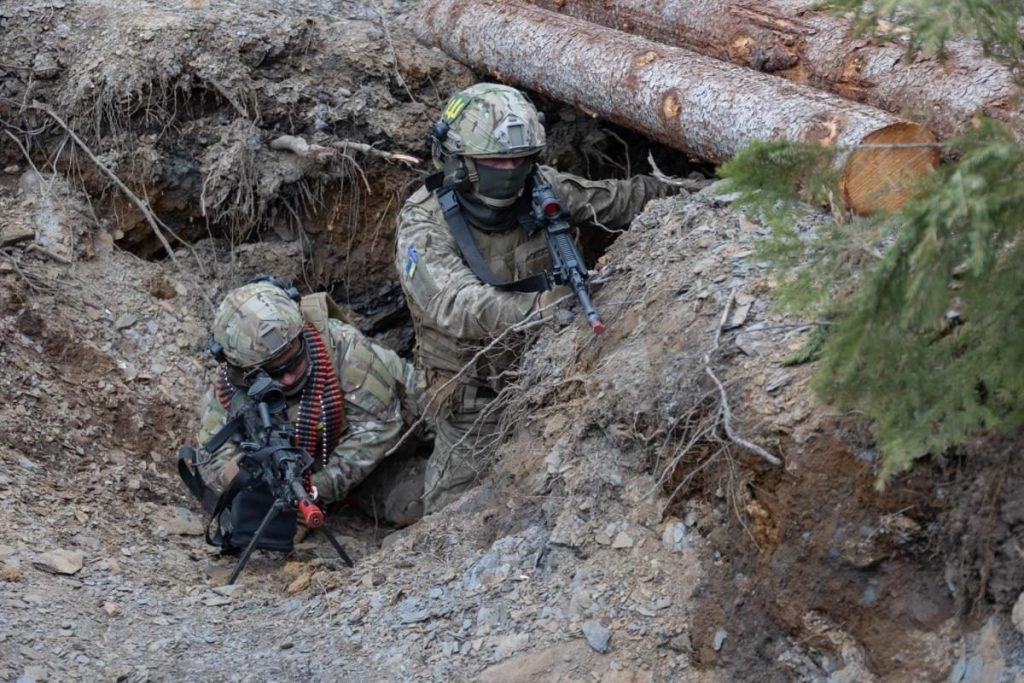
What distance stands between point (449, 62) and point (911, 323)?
5.92 m

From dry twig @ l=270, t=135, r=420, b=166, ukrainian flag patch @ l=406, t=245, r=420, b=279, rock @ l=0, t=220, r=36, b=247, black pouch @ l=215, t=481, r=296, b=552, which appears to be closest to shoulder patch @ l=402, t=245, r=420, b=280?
ukrainian flag patch @ l=406, t=245, r=420, b=279

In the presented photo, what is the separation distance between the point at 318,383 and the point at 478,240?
1.25 m

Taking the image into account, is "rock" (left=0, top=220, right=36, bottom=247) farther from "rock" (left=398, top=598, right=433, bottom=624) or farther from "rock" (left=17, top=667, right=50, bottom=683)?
"rock" (left=398, top=598, right=433, bottom=624)

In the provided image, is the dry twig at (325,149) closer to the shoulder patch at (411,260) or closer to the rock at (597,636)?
the shoulder patch at (411,260)

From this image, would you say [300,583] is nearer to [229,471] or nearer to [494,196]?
[229,471]

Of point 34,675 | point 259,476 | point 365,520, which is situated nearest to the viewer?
point 34,675

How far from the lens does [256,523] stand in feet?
22.0

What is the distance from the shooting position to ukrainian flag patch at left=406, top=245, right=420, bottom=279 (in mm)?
6582

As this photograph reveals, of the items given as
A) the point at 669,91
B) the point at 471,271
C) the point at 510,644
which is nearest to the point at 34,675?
the point at 510,644

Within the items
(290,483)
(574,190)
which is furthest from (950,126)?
(290,483)

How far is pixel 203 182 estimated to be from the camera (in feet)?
27.9

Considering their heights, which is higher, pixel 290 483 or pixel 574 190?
pixel 574 190

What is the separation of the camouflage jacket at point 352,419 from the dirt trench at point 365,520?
39 centimetres

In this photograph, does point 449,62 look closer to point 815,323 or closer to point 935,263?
point 815,323
